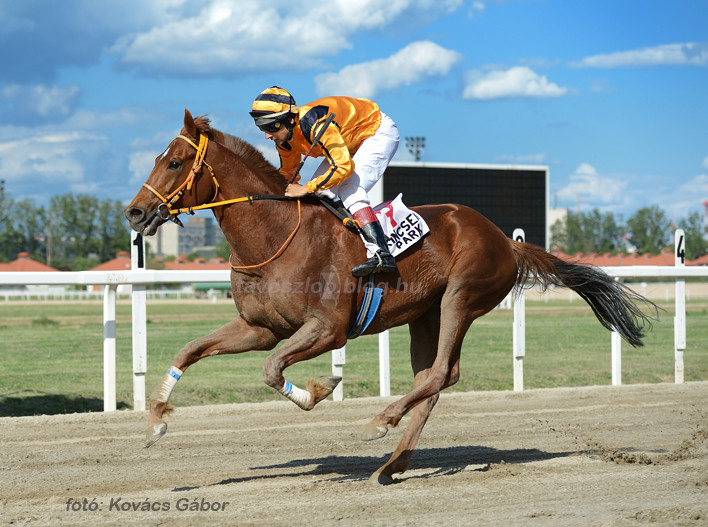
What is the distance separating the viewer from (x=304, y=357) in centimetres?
462

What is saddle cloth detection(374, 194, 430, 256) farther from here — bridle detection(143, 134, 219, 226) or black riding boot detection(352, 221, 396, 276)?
bridle detection(143, 134, 219, 226)

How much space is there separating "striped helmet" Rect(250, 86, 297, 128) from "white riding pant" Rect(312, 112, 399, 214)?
0.40 m

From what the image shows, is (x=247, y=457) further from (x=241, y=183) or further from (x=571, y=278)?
(x=571, y=278)

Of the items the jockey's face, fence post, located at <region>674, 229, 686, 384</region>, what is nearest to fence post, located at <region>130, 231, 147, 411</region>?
the jockey's face

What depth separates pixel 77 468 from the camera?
16.5 ft

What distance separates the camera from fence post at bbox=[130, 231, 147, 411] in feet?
23.3

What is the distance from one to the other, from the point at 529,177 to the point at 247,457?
20.5 meters

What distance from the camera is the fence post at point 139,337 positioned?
710cm

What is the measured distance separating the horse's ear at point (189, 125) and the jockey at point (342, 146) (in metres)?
0.34

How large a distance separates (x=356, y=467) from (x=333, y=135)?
2.04 meters

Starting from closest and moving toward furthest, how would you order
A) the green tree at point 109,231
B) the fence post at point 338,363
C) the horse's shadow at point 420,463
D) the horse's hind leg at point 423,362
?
the horse's shadow at point 420,463 → the horse's hind leg at point 423,362 → the fence post at point 338,363 → the green tree at point 109,231

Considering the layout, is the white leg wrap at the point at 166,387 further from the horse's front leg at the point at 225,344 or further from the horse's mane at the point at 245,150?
the horse's mane at the point at 245,150

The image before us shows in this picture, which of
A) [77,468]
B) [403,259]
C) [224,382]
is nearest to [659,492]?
[403,259]

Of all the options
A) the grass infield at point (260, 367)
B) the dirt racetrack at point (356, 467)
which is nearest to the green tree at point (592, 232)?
the grass infield at point (260, 367)
